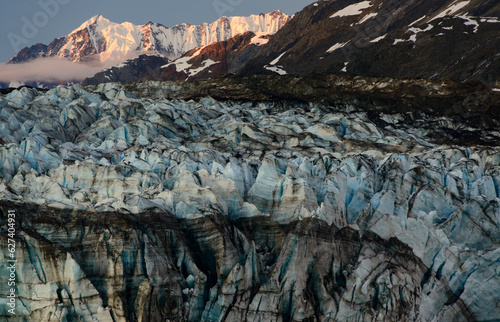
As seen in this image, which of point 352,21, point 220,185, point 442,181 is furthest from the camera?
point 352,21

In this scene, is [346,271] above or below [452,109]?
below

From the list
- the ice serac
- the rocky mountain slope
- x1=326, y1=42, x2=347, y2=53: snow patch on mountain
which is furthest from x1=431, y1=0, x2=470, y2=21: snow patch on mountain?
the ice serac

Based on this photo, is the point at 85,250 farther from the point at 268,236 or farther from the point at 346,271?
the point at 346,271

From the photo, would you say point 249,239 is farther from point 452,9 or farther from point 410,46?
point 452,9

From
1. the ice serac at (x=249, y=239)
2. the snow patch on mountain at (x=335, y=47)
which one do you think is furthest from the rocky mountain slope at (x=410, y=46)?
the ice serac at (x=249, y=239)

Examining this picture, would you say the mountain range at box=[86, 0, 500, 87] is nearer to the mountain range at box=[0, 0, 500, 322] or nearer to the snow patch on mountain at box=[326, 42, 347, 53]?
the snow patch on mountain at box=[326, 42, 347, 53]

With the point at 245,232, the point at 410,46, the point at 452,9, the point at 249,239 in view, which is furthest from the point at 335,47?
the point at 249,239

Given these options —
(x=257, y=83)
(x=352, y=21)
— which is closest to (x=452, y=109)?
(x=257, y=83)
